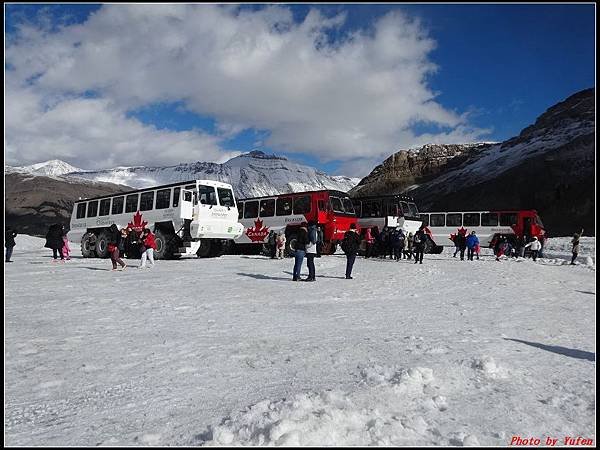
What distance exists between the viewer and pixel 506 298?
9.16 metres

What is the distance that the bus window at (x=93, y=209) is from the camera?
19.8m

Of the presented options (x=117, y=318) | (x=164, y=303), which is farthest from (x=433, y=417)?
(x=164, y=303)

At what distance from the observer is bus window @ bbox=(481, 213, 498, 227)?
89.5 ft

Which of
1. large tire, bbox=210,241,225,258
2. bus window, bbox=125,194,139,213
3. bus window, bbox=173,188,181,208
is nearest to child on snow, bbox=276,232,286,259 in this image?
large tire, bbox=210,241,225,258

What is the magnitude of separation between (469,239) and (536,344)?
15.8 metres

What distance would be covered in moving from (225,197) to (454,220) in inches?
690

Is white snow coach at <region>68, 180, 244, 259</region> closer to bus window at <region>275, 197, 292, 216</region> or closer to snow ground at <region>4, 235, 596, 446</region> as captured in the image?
bus window at <region>275, 197, 292, 216</region>

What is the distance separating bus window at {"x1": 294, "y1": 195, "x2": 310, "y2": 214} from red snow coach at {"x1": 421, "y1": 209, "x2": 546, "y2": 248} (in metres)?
8.12

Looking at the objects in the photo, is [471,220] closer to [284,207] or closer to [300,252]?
[284,207]

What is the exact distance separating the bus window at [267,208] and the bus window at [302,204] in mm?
1550

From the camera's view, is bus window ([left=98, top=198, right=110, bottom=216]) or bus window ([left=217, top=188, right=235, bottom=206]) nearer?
bus window ([left=217, top=188, right=235, bottom=206])

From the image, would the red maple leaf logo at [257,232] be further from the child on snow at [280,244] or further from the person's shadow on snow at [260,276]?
the person's shadow on snow at [260,276]

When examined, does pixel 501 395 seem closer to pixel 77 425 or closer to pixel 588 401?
pixel 588 401

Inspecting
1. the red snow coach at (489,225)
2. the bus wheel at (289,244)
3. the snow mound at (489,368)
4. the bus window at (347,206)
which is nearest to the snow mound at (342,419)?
the snow mound at (489,368)
